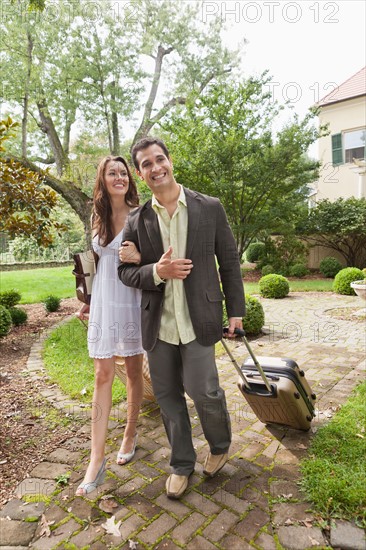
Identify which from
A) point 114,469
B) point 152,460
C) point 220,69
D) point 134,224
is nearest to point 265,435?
point 152,460

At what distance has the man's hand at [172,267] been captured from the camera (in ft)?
6.19

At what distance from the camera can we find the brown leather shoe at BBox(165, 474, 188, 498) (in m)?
2.13

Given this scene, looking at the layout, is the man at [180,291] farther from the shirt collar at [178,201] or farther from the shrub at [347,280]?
the shrub at [347,280]

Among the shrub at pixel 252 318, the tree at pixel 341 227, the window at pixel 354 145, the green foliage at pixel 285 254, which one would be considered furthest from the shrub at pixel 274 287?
the window at pixel 354 145

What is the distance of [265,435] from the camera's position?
9.39 feet

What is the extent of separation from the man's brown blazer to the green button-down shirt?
4 centimetres

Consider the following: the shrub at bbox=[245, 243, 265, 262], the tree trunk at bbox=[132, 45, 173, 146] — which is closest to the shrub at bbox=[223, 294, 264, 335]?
the tree trunk at bbox=[132, 45, 173, 146]

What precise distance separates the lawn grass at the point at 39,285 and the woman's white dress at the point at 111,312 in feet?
25.8

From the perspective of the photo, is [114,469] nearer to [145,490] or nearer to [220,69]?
[145,490]

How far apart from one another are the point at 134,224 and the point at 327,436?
219 centimetres

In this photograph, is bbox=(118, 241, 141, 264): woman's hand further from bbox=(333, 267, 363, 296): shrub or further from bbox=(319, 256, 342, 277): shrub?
bbox=(319, 256, 342, 277): shrub

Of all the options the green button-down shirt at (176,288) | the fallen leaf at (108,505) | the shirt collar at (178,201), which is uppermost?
the shirt collar at (178,201)

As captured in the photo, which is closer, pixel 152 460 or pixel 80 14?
pixel 152 460

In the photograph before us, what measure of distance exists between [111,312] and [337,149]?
17054 mm
